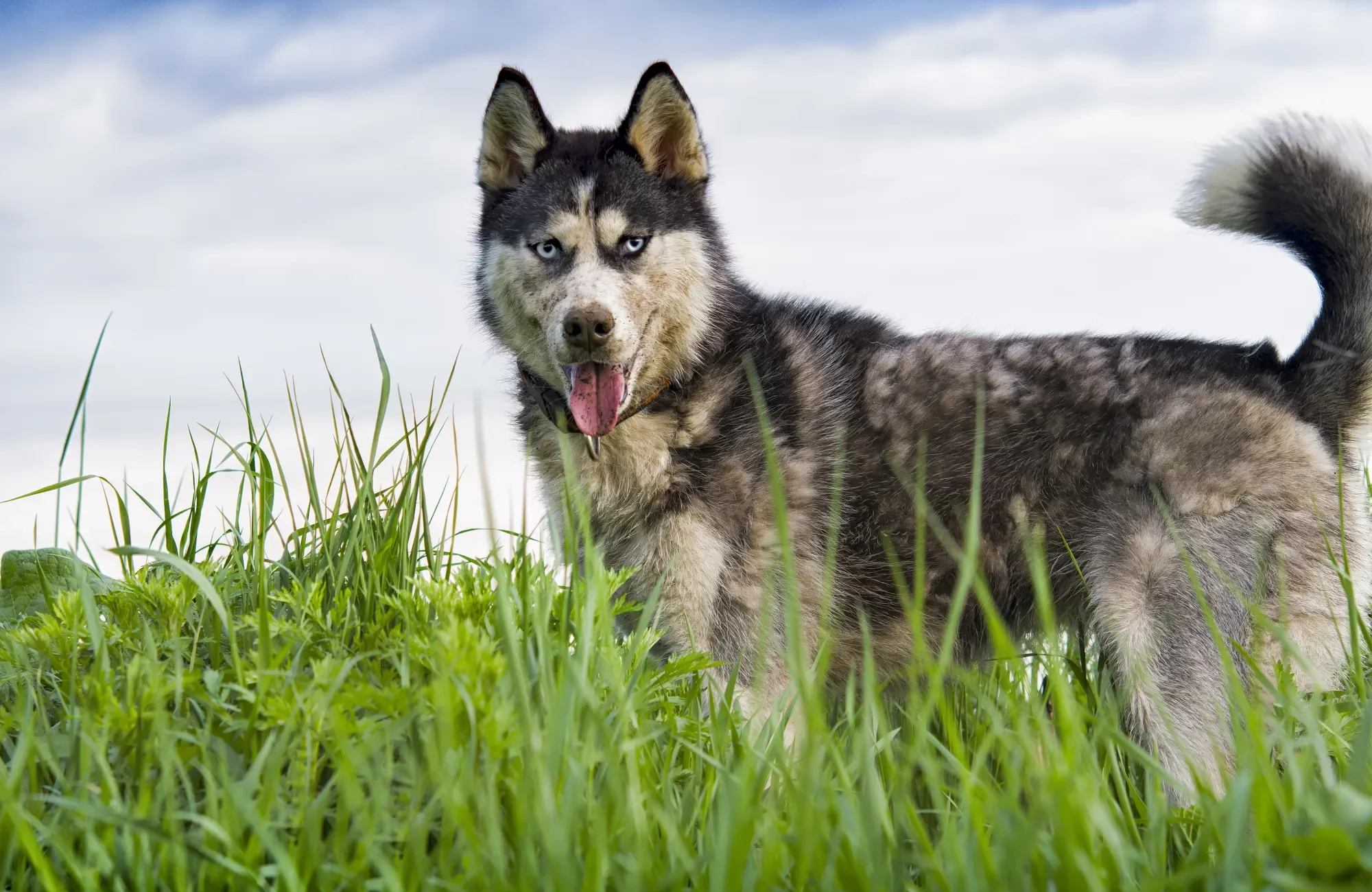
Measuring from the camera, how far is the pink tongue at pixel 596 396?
3.63m

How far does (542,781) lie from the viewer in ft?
5.74

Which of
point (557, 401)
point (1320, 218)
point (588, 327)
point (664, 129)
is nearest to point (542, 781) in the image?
point (588, 327)

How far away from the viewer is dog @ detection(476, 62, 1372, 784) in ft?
11.7

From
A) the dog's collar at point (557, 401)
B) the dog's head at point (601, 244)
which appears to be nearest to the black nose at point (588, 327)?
the dog's head at point (601, 244)

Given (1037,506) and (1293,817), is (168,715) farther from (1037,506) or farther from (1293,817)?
(1037,506)

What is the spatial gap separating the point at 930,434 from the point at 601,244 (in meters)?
1.41

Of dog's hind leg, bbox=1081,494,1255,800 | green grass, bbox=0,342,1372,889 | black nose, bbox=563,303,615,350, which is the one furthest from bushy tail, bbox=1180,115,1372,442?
black nose, bbox=563,303,615,350

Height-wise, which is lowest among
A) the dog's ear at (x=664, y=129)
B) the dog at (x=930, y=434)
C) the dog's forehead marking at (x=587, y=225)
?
the dog at (x=930, y=434)

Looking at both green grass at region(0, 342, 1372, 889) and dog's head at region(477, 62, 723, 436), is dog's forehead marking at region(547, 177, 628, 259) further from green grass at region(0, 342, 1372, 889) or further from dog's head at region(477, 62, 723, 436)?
green grass at region(0, 342, 1372, 889)

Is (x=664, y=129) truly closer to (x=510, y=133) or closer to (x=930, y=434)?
(x=510, y=133)

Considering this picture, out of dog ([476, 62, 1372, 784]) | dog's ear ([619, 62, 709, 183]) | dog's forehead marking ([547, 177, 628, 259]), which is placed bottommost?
dog ([476, 62, 1372, 784])

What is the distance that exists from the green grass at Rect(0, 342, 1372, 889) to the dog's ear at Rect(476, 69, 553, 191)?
73.8 inches

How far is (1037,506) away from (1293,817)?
2.10 m

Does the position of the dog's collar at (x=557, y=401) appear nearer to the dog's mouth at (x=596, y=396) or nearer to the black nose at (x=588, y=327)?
the dog's mouth at (x=596, y=396)
